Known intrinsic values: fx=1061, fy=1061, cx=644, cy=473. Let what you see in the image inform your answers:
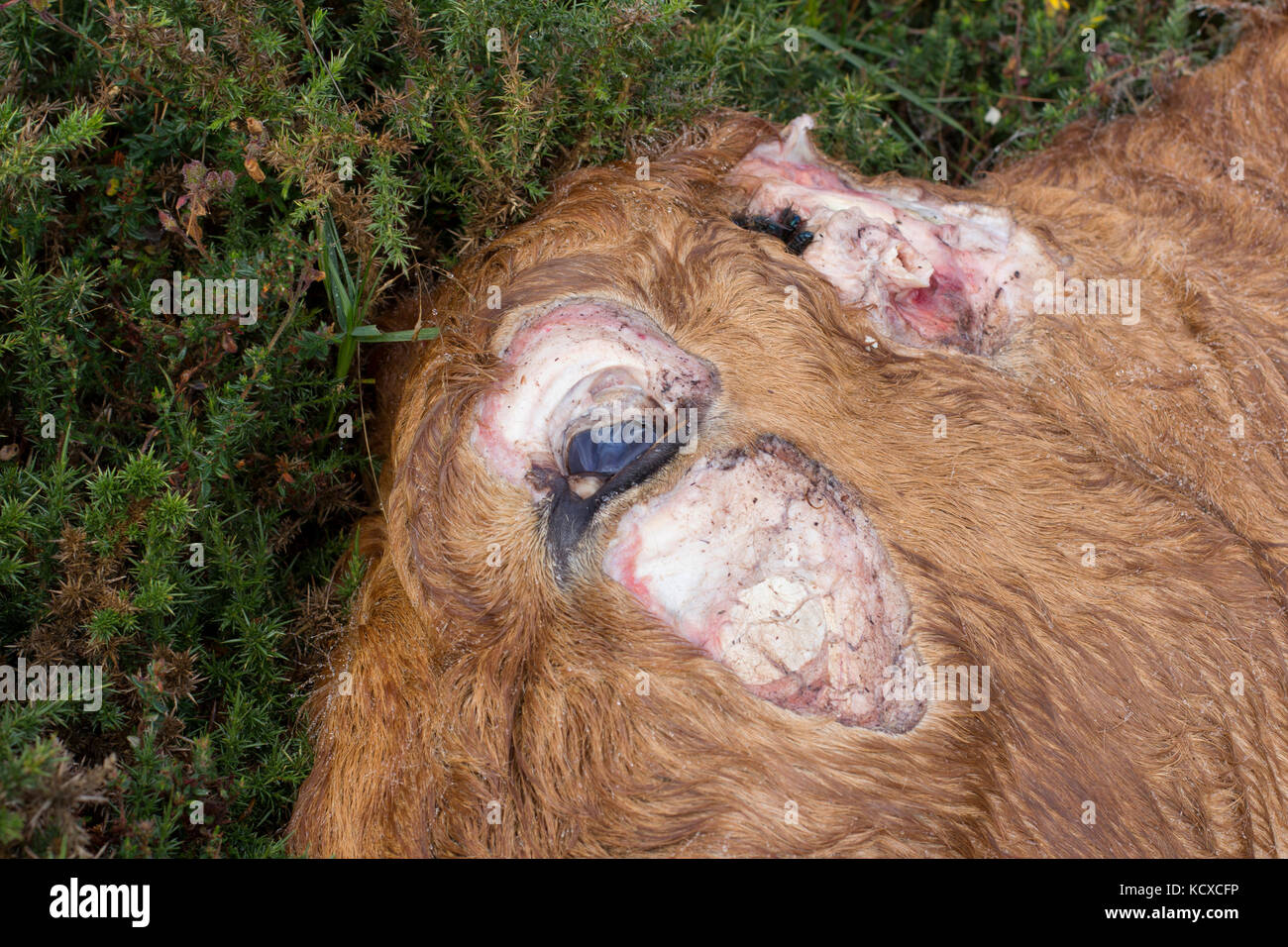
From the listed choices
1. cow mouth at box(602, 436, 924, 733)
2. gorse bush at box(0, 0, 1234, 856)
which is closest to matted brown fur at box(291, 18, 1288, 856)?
cow mouth at box(602, 436, 924, 733)

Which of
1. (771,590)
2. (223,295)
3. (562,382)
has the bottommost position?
(771,590)

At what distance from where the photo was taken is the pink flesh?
2.58 meters

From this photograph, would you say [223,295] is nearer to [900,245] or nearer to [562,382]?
[562,382]

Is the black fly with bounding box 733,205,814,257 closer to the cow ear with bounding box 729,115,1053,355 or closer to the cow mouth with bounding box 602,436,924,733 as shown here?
the cow ear with bounding box 729,115,1053,355

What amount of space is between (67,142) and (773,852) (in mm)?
2518

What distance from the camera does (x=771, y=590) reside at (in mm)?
2441

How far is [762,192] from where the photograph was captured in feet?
10.1

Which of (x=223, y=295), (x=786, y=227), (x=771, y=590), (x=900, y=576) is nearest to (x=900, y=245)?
(x=786, y=227)

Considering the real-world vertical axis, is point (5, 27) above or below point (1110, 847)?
above

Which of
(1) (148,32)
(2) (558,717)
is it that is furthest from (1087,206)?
(1) (148,32)

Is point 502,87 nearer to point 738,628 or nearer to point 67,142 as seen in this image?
point 67,142

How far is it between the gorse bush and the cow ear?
39 centimetres

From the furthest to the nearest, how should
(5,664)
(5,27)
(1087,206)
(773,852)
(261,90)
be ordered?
1. (1087,206)
2. (5,27)
3. (261,90)
4. (5,664)
5. (773,852)

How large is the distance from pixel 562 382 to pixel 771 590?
71 centimetres
